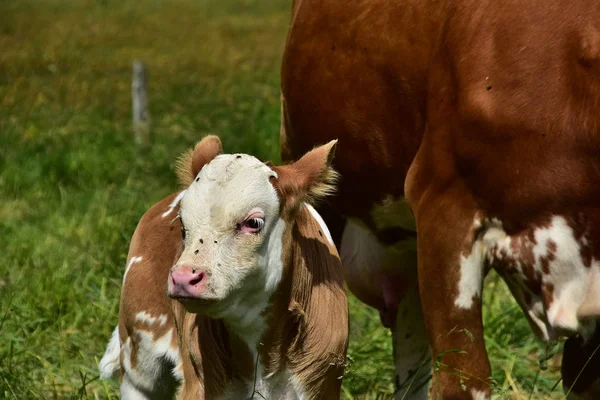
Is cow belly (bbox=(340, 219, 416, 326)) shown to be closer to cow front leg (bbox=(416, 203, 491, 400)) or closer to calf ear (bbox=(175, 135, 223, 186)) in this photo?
cow front leg (bbox=(416, 203, 491, 400))

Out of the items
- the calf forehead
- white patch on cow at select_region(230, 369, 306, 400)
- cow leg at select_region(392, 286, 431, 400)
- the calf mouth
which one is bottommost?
cow leg at select_region(392, 286, 431, 400)

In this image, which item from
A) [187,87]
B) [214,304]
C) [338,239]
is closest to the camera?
[214,304]

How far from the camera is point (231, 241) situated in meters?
3.27

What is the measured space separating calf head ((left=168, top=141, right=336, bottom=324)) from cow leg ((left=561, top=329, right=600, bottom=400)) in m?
1.19

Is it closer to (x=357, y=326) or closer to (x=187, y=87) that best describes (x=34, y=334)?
(x=357, y=326)

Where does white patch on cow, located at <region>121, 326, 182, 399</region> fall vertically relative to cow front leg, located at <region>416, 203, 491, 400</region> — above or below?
below

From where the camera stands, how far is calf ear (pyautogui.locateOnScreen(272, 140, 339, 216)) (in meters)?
3.53

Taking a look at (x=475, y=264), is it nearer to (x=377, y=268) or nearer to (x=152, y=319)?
(x=152, y=319)

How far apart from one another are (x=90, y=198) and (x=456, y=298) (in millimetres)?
4401

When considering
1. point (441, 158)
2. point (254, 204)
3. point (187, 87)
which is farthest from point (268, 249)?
point (187, 87)

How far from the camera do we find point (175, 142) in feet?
31.0

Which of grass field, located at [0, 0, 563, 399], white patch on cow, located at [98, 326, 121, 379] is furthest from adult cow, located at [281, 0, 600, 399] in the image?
white patch on cow, located at [98, 326, 121, 379]

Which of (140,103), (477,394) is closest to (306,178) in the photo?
(477,394)

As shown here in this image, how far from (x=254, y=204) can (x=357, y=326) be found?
2781 millimetres
